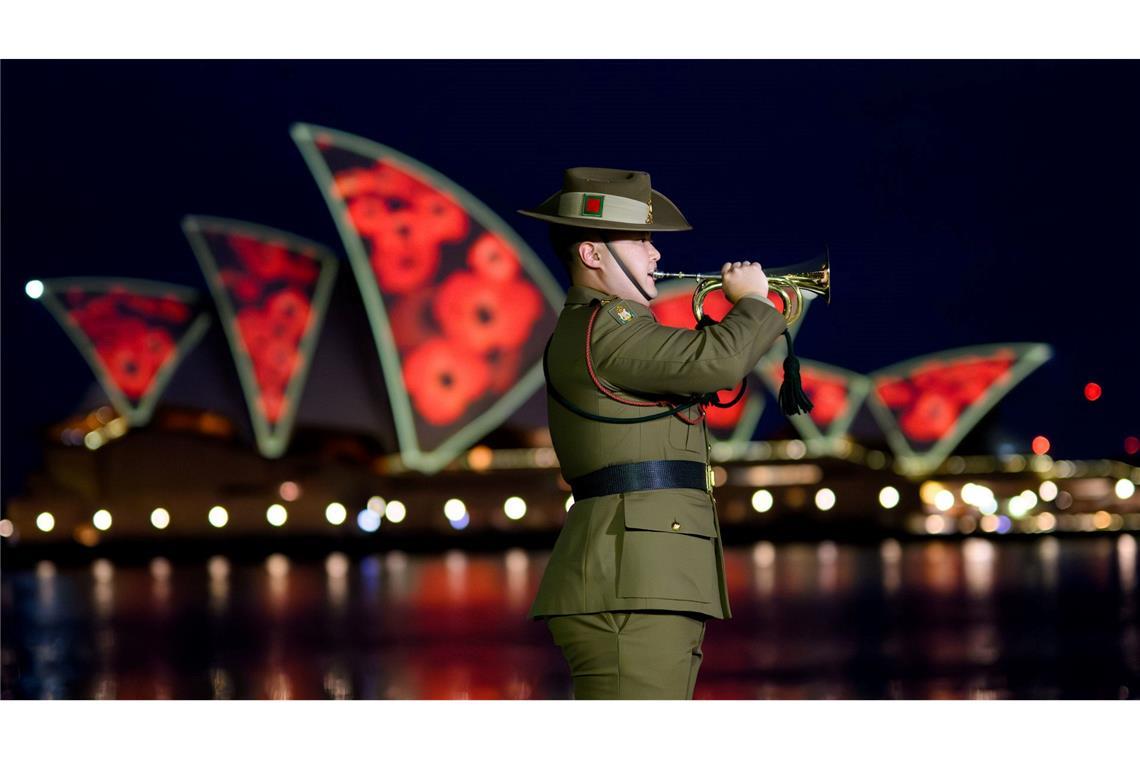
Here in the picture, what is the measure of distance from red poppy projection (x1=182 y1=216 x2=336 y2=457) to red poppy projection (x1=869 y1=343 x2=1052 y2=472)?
1687 centimetres

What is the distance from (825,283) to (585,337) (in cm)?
67

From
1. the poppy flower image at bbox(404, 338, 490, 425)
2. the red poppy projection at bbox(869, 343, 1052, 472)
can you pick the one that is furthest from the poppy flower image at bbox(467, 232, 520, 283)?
the red poppy projection at bbox(869, 343, 1052, 472)

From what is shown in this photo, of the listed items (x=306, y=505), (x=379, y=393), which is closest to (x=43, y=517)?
(x=306, y=505)

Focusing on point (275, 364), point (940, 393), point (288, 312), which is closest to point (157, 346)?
point (275, 364)

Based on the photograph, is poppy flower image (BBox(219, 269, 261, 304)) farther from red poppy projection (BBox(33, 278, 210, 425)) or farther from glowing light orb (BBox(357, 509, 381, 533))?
glowing light orb (BBox(357, 509, 381, 533))

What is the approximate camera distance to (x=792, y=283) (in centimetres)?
423

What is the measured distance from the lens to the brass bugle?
13.8 feet

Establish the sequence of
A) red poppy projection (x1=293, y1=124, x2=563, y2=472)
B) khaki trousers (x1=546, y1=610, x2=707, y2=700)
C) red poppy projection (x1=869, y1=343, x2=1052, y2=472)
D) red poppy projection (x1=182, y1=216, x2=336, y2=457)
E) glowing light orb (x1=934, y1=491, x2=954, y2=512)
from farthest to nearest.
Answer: red poppy projection (x1=869, y1=343, x2=1052, y2=472), glowing light orb (x1=934, y1=491, x2=954, y2=512), red poppy projection (x1=182, y1=216, x2=336, y2=457), red poppy projection (x1=293, y1=124, x2=563, y2=472), khaki trousers (x1=546, y1=610, x2=707, y2=700)

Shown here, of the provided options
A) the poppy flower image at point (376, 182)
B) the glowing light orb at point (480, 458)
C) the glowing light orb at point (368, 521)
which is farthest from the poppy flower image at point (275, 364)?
the poppy flower image at point (376, 182)

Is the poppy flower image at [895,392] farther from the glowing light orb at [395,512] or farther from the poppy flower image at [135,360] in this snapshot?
the poppy flower image at [135,360]

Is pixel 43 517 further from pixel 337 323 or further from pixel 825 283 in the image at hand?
pixel 825 283

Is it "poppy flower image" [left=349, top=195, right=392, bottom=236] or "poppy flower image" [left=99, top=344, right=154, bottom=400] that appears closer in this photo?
"poppy flower image" [left=349, top=195, right=392, bottom=236]

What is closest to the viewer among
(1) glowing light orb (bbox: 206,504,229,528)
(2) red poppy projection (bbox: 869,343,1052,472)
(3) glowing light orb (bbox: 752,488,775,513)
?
(1) glowing light orb (bbox: 206,504,229,528)

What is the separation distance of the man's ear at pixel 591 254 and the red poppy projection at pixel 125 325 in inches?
1448
